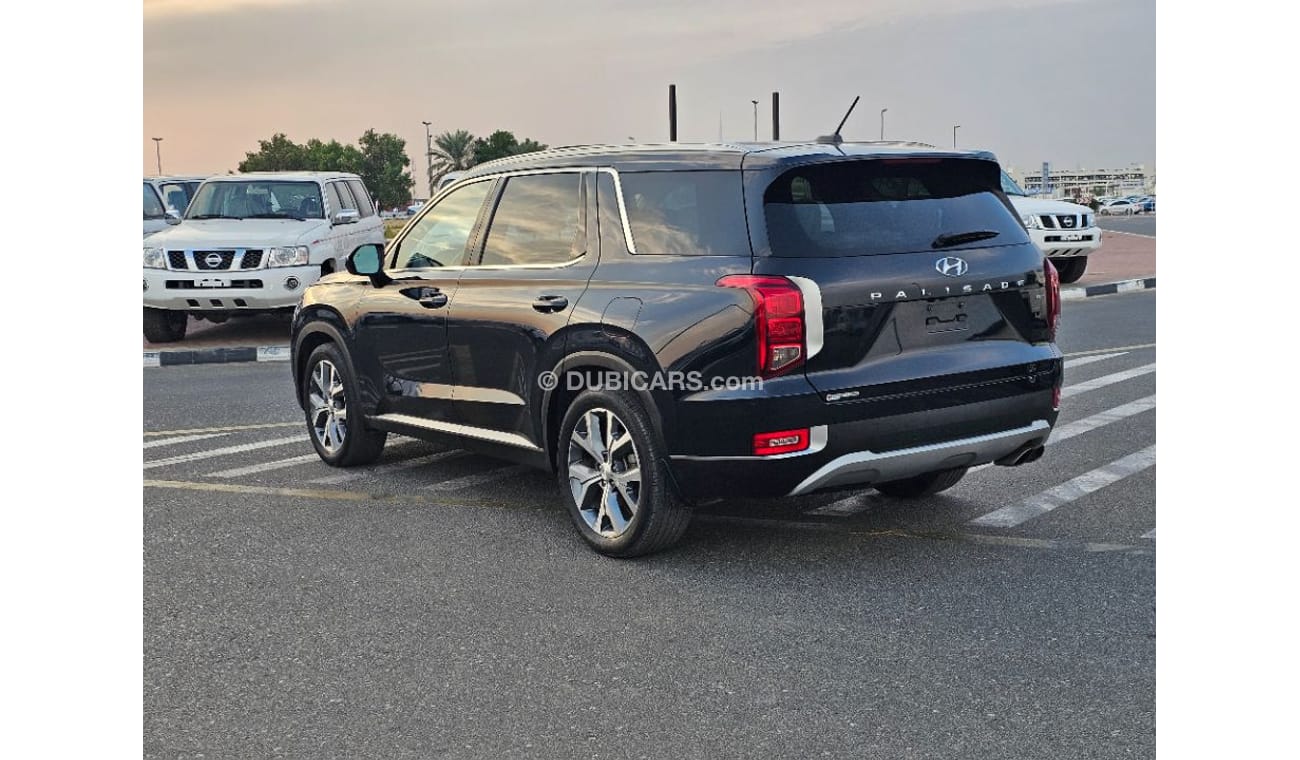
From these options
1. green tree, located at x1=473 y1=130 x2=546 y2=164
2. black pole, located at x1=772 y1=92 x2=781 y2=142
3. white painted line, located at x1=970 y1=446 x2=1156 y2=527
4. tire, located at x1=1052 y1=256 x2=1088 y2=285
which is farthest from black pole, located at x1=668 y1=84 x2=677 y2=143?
green tree, located at x1=473 y1=130 x2=546 y2=164

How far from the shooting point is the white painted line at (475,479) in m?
7.87

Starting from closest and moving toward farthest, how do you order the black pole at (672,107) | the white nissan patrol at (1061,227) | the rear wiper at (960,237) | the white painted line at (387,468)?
the rear wiper at (960,237) < the white painted line at (387,468) < the white nissan patrol at (1061,227) < the black pole at (672,107)

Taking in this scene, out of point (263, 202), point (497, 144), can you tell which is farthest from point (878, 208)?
point (497, 144)

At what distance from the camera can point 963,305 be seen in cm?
595

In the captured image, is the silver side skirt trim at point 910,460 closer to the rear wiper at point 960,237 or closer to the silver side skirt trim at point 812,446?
the silver side skirt trim at point 812,446

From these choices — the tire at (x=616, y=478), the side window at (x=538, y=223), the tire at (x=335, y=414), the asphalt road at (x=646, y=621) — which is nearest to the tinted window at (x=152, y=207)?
the tire at (x=335, y=414)

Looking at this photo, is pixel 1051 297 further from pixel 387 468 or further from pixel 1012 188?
pixel 1012 188

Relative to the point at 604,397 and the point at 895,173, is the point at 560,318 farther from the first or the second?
the point at 895,173

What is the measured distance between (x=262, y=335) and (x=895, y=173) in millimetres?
13239

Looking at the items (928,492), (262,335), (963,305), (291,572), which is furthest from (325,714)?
(262,335)

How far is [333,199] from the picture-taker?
17312mm

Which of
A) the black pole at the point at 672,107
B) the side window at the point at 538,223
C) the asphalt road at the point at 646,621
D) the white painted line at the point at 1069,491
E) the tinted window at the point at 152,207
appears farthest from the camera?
the black pole at the point at 672,107

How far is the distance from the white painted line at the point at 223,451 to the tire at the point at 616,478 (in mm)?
3455

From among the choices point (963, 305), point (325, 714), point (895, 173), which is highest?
point (895, 173)
